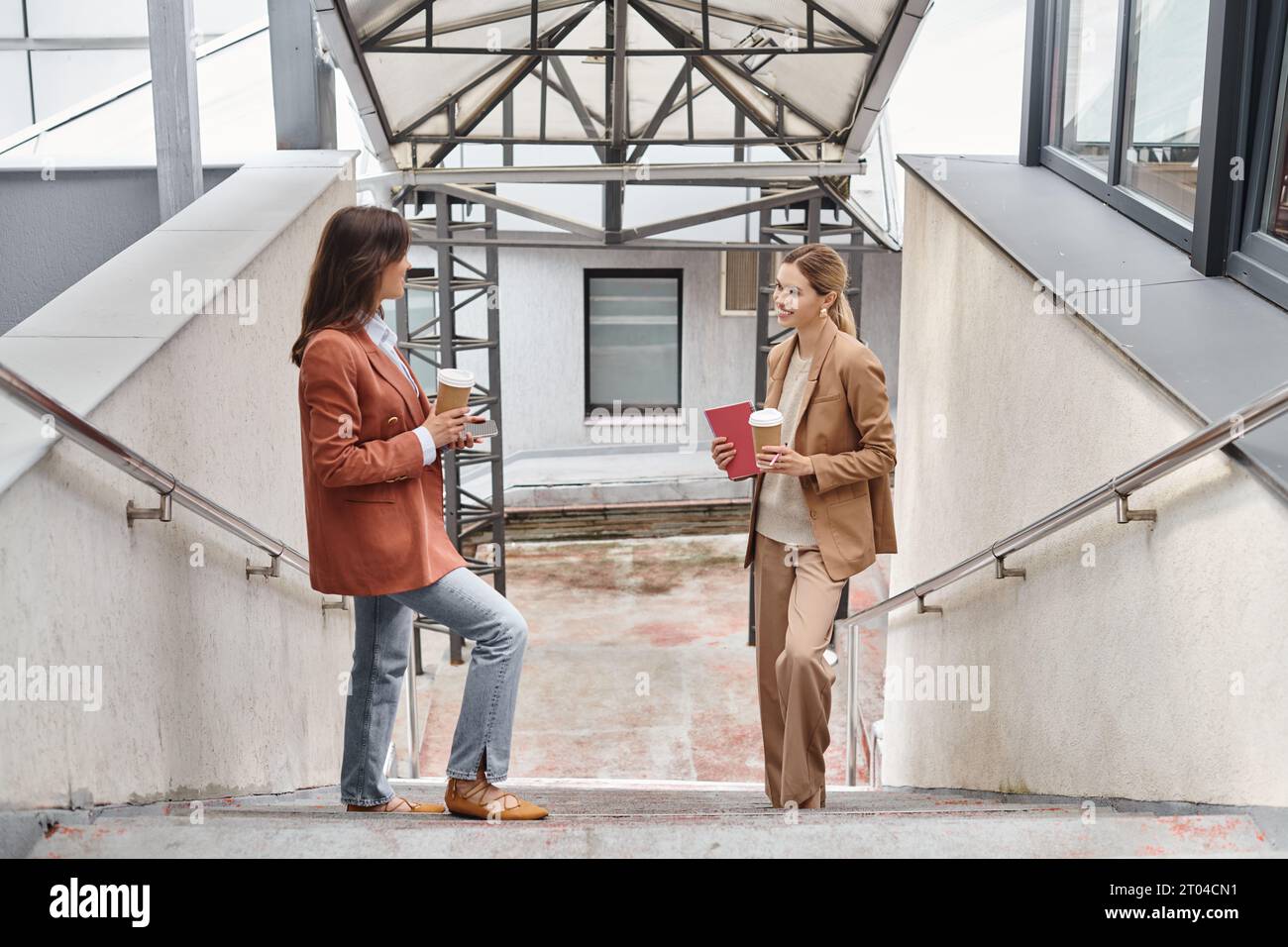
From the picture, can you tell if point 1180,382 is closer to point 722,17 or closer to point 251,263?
point 251,263

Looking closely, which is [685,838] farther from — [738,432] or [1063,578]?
[1063,578]

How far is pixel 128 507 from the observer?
259 cm

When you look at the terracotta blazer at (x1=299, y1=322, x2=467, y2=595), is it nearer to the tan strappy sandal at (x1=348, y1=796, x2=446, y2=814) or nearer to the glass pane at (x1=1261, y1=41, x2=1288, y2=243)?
the tan strappy sandal at (x1=348, y1=796, x2=446, y2=814)

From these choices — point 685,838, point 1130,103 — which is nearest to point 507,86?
point 1130,103

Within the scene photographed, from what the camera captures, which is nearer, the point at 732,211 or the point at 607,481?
the point at 732,211

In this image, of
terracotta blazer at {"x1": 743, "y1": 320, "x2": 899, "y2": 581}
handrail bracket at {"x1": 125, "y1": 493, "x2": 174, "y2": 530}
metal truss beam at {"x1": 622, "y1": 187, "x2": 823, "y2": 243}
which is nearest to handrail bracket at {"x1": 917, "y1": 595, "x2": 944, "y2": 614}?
terracotta blazer at {"x1": 743, "y1": 320, "x2": 899, "y2": 581}

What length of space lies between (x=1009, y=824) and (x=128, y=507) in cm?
190

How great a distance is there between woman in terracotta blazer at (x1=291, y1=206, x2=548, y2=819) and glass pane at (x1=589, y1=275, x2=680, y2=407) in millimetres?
13553

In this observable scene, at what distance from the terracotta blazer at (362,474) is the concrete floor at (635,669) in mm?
5087

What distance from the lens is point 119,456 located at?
234 centimetres

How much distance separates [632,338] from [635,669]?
656 cm

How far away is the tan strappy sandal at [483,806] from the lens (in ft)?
8.77

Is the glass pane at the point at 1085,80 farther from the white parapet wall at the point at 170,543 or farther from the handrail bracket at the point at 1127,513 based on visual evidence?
the white parapet wall at the point at 170,543

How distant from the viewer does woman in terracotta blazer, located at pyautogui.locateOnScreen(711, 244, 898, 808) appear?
10.5 feet
